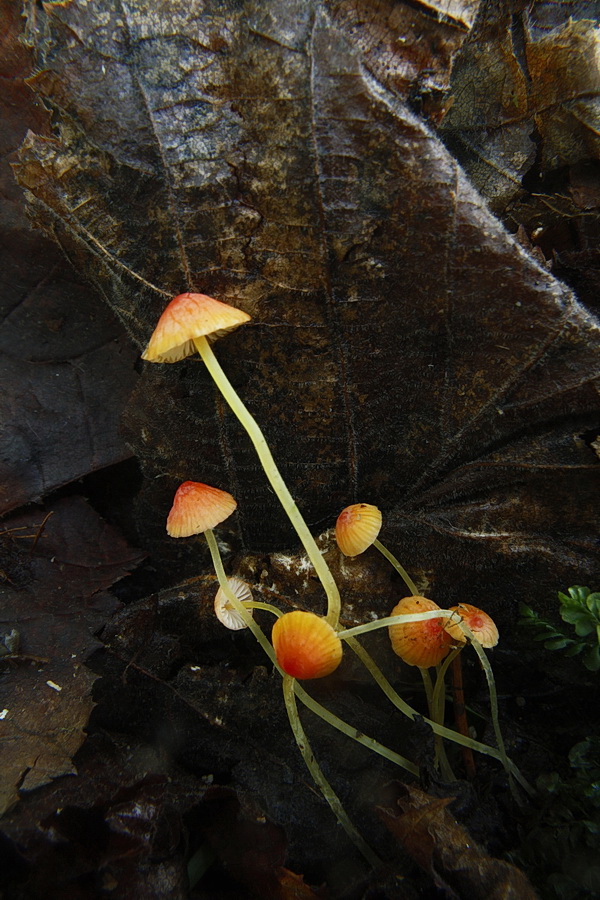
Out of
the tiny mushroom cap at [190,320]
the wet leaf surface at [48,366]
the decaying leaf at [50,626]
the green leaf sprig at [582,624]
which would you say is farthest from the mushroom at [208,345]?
the decaying leaf at [50,626]

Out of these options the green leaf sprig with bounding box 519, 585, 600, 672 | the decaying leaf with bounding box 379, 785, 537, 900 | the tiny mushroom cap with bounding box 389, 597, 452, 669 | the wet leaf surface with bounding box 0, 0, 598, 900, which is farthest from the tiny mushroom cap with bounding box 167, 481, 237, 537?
the green leaf sprig with bounding box 519, 585, 600, 672

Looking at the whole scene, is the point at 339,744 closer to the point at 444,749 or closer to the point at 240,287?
the point at 444,749

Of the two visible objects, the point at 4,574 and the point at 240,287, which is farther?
the point at 4,574

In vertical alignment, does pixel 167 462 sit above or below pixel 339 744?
above

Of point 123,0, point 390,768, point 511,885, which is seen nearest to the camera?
point 511,885

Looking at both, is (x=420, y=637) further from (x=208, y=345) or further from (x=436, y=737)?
(x=208, y=345)

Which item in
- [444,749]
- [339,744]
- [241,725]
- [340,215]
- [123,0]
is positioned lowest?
[444,749]

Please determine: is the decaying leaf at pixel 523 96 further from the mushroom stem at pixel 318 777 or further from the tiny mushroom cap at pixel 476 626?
the mushroom stem at pixel 318 777

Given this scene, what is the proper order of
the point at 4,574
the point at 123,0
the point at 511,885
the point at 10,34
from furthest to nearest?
the point at 4,574
the point at 10,34
the point at 123,0
the point at 511,885

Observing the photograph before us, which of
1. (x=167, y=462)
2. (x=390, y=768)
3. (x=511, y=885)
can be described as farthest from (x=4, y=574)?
(x=511, y=885)
